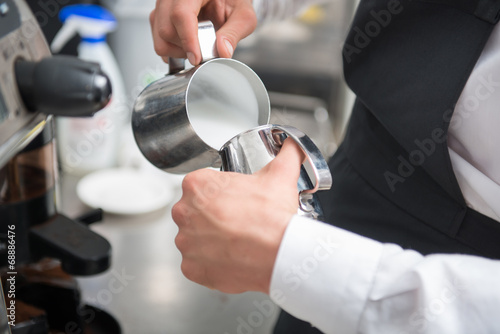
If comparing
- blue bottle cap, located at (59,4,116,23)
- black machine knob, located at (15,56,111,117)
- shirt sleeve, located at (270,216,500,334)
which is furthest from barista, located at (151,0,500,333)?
blue bottle cap, located at (59,4,116,23)

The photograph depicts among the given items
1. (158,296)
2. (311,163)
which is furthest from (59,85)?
(158,296)

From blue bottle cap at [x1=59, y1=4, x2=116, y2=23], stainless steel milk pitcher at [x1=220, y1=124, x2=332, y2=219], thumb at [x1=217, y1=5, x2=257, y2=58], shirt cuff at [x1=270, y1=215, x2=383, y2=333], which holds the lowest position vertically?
blue bottle cap at [x1=59, y1=4, x2=116, y2=23]

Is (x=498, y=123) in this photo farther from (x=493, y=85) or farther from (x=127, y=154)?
(x=127, y=154)

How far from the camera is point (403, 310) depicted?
1.39 ft

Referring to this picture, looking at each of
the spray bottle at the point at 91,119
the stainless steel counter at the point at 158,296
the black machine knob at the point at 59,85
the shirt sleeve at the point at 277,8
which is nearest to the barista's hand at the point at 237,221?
the black machine knob at the point at 59,85

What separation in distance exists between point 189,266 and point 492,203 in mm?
320

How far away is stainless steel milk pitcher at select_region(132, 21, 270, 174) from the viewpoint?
0.57 metres

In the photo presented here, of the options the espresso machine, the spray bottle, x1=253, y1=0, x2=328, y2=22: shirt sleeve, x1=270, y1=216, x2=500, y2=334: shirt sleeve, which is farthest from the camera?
the spray bottle

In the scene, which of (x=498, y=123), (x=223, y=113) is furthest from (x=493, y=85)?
(x=223, y=113)

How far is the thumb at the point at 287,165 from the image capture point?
1.52 ft

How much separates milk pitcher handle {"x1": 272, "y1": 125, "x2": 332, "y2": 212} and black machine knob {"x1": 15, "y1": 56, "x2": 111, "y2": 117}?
20 cm

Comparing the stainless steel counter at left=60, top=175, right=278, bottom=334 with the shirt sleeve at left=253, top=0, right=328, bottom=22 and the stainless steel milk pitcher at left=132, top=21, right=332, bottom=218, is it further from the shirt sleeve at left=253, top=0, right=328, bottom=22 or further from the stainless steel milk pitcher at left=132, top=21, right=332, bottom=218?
the shirt sleeve at left=253, top=0, right=328, bottom=22

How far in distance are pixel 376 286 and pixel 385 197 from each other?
0.80ft

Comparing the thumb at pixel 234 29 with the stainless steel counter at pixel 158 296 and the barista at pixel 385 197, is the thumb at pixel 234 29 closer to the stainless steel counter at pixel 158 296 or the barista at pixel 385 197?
the barista at pixel 385 197
